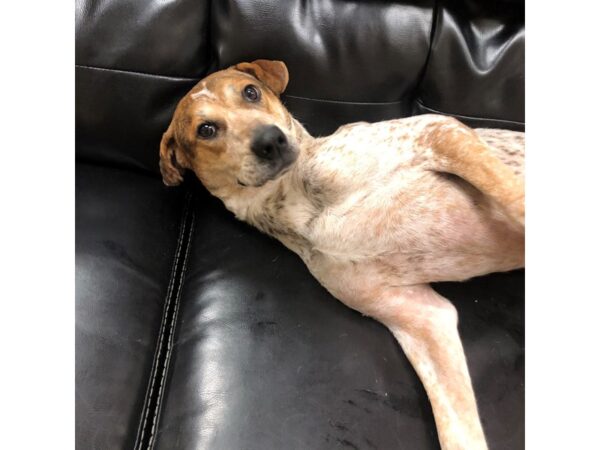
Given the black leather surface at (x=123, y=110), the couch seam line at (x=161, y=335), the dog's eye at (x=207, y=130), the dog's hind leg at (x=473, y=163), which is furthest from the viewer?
the black leather surface at (x=123, y=110)

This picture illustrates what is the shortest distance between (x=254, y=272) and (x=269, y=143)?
1.82ft

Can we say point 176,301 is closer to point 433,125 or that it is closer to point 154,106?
point 154,106

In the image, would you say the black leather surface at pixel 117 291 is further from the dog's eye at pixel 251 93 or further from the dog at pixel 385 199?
the dog's eye at pixel 251 93

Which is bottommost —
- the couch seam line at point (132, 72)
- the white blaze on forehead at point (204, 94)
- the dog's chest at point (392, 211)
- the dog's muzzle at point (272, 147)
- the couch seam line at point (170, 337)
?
the couch seam line at point (170, 337)

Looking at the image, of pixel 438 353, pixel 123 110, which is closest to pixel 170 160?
pixel 123 110

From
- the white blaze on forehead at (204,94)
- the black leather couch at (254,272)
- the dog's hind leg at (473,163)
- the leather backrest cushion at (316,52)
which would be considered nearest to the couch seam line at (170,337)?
the black leather couch at (254,272)

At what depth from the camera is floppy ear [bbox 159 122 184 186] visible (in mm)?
2088

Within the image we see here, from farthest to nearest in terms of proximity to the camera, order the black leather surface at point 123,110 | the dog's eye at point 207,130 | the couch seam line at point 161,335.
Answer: the black leather surface at point 123,110
the dog's eye at point 207,130
the couch seam line at point 161,335

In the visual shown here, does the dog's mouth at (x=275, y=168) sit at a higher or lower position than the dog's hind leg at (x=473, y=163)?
lower

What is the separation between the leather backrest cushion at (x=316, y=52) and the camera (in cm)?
197

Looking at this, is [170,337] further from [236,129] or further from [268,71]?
[268,71]

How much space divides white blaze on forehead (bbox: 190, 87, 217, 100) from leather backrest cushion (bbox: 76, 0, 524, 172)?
0.46ft

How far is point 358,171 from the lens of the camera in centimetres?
190

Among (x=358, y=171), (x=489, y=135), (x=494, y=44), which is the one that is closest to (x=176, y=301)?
(x=358, y=171)
